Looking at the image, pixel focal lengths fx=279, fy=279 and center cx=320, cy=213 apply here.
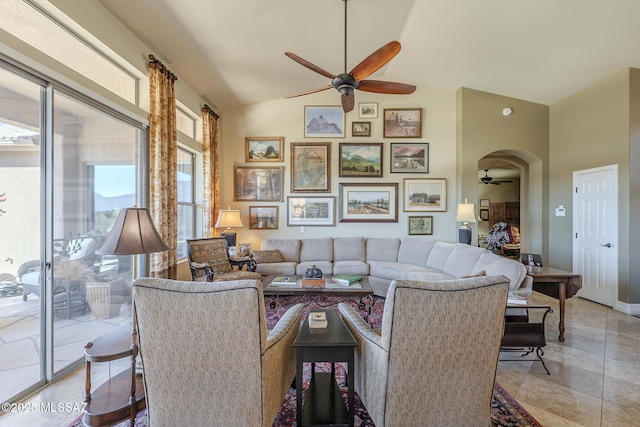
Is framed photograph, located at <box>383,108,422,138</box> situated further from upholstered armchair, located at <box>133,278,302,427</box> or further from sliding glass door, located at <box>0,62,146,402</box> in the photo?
upholstered armchair, located at <box>133,278,302,427</box>

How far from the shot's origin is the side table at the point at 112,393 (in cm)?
165

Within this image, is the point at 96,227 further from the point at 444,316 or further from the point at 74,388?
the point at 444,316

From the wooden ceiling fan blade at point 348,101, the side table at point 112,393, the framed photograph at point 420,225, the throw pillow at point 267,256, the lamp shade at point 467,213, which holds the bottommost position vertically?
the side table at point 112,393

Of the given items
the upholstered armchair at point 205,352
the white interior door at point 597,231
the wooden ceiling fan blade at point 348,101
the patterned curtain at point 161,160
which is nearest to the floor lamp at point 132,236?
the upholstered armchair at point 205,352

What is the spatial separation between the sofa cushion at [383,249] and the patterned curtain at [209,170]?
2970 millimetres

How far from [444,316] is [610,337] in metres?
3.24

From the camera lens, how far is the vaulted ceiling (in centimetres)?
309

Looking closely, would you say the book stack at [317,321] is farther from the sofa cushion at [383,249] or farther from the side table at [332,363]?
the sofa cushion at [383,249]

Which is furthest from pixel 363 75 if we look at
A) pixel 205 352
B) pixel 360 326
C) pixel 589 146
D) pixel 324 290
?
pixel 589 146

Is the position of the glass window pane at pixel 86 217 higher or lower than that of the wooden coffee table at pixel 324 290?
higher

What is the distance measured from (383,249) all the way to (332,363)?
3.69m

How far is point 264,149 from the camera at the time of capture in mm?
5688

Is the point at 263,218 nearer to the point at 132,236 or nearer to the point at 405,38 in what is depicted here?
the point at 132,236

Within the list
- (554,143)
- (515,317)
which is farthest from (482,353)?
(554,143)
